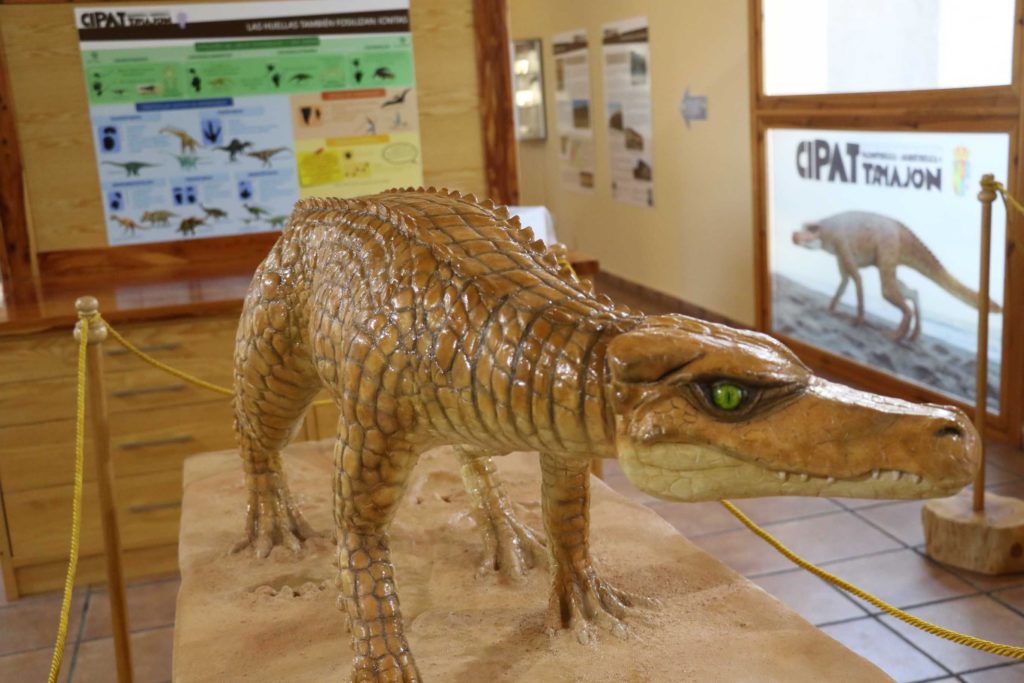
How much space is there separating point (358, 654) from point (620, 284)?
236 inches

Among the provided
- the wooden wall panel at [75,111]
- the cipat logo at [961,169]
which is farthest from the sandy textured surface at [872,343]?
the wooden wall panel at [75,111]

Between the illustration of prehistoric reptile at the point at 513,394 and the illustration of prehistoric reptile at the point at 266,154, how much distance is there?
203cm

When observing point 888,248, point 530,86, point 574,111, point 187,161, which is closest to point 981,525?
point 888,248

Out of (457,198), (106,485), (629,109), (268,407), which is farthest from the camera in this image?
(629,109)

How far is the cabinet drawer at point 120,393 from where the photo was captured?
10.5ft

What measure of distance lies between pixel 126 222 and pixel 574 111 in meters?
4.65

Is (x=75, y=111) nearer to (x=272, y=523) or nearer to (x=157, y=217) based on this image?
(x=157, y=217)

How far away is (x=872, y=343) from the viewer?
4.71 metres

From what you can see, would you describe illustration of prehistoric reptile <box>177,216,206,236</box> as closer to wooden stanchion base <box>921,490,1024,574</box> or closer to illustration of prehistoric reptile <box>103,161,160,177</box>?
illustration of prehistoric reptile <box>103,161,160,177</box>

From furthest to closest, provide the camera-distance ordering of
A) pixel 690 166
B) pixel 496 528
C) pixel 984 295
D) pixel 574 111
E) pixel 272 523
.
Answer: pixel 574 111 < pixel 690 166 < pixel 984 295 < pixel 272 523 < pixel 496 528

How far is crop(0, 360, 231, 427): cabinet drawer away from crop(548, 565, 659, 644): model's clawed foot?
182 centimetres

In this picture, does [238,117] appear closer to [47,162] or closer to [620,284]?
[47,162]

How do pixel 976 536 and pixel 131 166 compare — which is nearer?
pixel 976 536

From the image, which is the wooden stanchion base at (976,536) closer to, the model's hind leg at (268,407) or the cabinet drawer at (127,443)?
the model's hind leg at (268,407)
